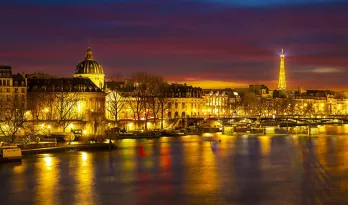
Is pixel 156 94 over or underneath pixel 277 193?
over

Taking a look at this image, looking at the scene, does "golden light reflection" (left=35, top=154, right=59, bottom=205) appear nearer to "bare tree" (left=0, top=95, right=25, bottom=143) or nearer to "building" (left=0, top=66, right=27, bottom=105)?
"bare tree" (left=0, top=95, right=25, bottom=143)

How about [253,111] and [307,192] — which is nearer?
[307,192]

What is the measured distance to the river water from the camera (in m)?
30.4

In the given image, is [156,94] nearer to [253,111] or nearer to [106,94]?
[106,94]

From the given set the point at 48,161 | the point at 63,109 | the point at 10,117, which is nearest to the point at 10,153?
the point at 48,161

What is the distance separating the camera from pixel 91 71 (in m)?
124

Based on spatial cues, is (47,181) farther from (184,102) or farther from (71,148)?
(184,102)

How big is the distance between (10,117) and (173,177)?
106 ft

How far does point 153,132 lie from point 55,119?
1260cm

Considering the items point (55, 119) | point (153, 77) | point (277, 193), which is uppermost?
point (153, 77)

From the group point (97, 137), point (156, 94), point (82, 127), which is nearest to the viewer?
point (97, 137)

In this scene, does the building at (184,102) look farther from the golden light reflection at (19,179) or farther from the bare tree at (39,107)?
the golden light reflection at (19,179)

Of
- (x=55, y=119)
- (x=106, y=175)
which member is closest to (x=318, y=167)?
(x=106, y=175)

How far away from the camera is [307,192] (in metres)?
31.5
